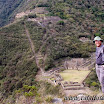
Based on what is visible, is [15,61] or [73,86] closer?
[73,86]

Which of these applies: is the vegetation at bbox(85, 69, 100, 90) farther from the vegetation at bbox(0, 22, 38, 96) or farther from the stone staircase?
the vegetation at bbox(0, 22, 38, 96)

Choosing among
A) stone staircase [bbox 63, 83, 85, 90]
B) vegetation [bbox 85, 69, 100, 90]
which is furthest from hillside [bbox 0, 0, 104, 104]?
vegetation [bbox 85, 69, 100, 90]

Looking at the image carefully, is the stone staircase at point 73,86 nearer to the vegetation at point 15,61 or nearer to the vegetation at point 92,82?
the vegetation at point 92,82

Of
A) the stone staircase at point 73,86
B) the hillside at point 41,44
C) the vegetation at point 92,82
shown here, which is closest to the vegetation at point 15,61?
the hillside at point 41,44

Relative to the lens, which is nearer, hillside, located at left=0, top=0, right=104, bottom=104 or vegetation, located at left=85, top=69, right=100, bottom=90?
vegetation, located at left=85, top=69, right=100, bottom=90

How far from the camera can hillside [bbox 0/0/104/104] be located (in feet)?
86.6

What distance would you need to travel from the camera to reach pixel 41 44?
1355 inches

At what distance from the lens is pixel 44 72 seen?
2672cm

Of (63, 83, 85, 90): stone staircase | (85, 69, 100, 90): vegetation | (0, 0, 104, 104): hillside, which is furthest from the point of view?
(0, 0, 104, 104): hillside

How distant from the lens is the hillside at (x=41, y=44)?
26.4 metres

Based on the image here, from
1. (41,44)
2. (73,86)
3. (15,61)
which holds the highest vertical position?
(41,44)

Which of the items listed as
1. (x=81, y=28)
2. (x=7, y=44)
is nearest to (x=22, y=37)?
(x=7, y=44)

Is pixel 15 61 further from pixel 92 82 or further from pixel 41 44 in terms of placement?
pixel 92 82

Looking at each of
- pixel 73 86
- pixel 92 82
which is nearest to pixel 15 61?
pixel 73 86
